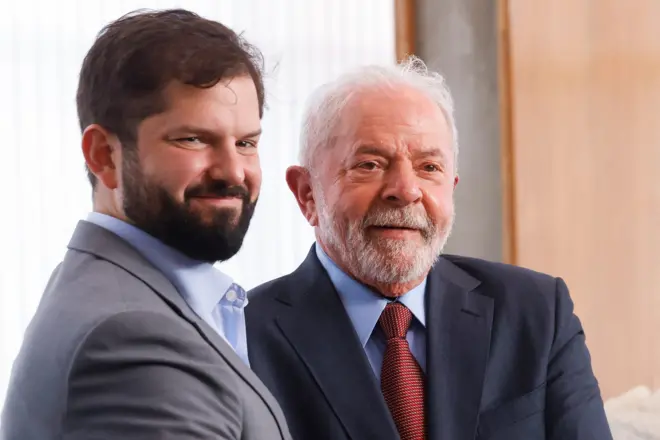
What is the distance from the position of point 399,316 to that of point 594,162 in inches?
79.3

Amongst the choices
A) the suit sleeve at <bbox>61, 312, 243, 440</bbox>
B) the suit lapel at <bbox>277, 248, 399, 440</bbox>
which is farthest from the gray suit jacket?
the suit lapel at <bbox>277, 248, 399, 440</bbox>

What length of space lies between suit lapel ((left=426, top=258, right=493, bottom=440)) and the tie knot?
0.15 feet

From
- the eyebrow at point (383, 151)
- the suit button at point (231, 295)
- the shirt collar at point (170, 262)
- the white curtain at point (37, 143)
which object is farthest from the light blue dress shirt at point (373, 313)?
the white curtain at point (37, 143)

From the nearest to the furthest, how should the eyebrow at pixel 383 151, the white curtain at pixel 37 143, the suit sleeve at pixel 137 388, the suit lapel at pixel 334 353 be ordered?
1. the suit sleeve at pixel 137 388
2. the suit lapel at pixel 334 353
3. the eyebrow at pixel 383 151
4. the white curtain at pixel 37 143

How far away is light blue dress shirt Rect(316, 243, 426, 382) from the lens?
5.09 feet

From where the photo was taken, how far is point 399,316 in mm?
1554

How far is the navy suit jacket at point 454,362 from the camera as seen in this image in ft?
4.82

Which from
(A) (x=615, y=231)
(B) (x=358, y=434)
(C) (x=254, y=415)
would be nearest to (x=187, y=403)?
(C) (x=254, y=415)

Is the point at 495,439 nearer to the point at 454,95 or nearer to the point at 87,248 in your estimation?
the point at 87,248

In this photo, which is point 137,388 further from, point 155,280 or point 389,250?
point 389,250

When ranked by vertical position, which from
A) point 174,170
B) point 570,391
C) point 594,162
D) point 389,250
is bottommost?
point 570,391


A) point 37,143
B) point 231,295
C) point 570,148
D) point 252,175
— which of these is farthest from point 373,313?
point 570,148

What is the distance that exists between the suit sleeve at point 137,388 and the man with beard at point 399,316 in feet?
1.86

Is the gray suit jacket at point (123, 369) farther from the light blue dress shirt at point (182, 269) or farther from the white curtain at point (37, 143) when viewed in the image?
the white curtain at point (37, 143)
